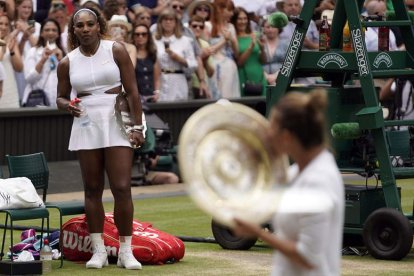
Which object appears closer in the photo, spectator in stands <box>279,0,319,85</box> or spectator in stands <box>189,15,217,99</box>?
spectator in stands <box>189,15,217,99</box>

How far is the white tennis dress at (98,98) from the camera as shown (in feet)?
35.9

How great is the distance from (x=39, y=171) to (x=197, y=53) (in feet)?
25.6

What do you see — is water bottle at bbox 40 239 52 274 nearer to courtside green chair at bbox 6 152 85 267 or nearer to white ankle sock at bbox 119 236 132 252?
white ankle sock at bbox 119 236 132 252

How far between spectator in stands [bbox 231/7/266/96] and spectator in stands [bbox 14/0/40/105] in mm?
3710

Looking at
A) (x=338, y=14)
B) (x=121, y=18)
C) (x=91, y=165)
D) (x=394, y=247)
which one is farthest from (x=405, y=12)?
(x=121, y=18)

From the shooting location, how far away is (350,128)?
11.7m

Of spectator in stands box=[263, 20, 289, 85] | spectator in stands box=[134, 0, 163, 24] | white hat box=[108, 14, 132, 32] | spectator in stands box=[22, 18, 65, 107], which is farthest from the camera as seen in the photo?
spectator in stands box=[263, 20, 289, 85]

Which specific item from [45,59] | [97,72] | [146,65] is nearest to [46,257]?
[97,72]

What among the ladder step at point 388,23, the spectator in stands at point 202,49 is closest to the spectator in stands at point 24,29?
the spectator in stands at point 202,49

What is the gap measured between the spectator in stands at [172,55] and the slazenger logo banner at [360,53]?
24.5 feet

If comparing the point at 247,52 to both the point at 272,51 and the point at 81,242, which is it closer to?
the point at 272,51

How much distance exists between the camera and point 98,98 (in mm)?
11008

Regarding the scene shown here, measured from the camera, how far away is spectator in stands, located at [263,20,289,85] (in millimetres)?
20953

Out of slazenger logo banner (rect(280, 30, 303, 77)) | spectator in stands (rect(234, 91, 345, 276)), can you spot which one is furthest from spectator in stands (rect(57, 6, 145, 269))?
spectator in stands (rect(234, 91, 345, 276))
